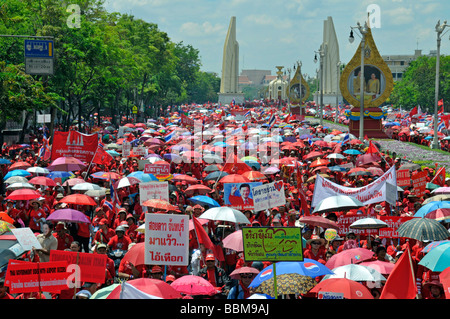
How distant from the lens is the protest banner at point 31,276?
816 cm

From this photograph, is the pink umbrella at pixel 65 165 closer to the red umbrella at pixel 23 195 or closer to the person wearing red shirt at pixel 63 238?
the red umbrella at pixel 23 195

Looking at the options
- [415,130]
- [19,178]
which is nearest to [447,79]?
[415,130]

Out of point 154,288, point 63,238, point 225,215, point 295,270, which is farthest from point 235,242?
point 154,288

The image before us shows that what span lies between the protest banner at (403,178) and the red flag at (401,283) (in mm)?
9887

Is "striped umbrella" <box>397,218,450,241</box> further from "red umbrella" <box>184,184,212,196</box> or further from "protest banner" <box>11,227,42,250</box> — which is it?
"red umbrella" <box>184,184,212,196</box>

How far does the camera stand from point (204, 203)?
15.2m

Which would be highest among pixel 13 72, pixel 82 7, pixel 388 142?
pixel 82 7

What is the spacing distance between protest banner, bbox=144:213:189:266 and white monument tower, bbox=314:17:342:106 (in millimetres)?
111160

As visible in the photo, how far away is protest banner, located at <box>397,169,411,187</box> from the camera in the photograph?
679 inches

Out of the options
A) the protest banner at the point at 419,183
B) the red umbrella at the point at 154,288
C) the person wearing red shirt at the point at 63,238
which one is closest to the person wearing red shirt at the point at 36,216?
the person wearing red shirt at the point at 63,238

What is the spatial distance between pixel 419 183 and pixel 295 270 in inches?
330

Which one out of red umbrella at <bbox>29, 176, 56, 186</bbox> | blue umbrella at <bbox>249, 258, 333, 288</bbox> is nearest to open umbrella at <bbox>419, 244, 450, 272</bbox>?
blue umbrella at <bbox>249, 258, 333, 288</bbox>
